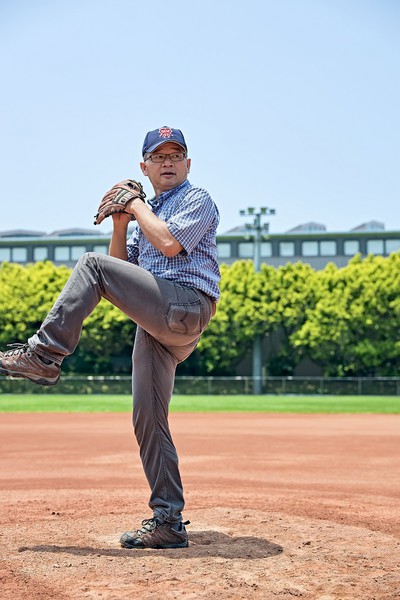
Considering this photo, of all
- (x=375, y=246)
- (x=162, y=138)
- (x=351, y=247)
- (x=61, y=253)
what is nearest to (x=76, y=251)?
(x=61, y=253)

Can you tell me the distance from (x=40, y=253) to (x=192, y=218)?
80.0m

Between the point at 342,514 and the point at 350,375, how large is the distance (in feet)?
147

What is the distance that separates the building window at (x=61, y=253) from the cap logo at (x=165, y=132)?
78.1 metres

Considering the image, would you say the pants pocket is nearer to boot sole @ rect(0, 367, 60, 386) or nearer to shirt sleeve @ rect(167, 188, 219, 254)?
shirt sleeve @ rect(167, 188, 219, 254)

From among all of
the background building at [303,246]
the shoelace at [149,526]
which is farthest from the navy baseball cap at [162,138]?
the background building at [303,246]

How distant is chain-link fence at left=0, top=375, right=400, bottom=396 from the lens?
39.8m

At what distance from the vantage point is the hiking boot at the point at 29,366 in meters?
4.73

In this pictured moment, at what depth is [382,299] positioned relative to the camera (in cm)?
5069

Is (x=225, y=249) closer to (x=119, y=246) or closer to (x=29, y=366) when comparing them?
(x=119, y=246)

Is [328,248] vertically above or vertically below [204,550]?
above

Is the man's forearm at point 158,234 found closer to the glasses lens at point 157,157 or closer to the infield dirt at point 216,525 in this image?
the glasses lens at point 157,157

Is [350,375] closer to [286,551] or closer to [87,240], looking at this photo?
[87,240]

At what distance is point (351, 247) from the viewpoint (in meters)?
78.6

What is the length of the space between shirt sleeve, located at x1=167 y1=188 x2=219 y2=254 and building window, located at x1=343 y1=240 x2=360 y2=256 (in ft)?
245
